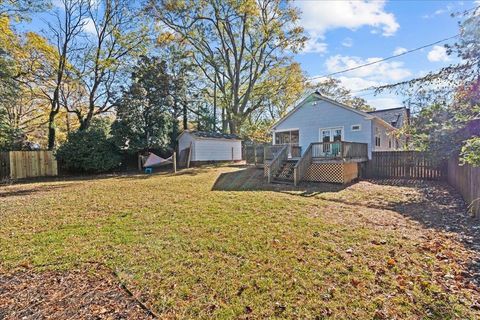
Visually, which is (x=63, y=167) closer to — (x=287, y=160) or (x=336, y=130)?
(x=287, y=160)

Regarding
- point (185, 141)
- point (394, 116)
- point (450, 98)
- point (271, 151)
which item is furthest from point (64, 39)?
point (394, 116)

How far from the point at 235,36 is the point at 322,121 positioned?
1559 centimetres

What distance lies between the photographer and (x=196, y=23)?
77.3 ft

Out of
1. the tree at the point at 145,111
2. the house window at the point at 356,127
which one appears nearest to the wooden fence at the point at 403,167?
the house window at the point at 356,127

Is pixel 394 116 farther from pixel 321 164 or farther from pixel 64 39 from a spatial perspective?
pixel 64 39

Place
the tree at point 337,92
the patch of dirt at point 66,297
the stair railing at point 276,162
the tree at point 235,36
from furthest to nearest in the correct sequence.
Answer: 1. the tree at point 337,92
2. the tree at point 235,36
3. the stair railing at point 276,162
4. the patch of dirt at point 66,297

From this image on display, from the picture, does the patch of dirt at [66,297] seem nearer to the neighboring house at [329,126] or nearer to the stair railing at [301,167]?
the stair railing at [301,167]

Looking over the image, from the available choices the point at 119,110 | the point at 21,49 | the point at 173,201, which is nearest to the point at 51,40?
the point at 21,49

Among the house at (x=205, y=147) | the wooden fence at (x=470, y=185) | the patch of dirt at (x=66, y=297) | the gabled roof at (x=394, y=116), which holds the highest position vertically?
the gabled roof at (x=394, y=116)

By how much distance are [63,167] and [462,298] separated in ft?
64.5

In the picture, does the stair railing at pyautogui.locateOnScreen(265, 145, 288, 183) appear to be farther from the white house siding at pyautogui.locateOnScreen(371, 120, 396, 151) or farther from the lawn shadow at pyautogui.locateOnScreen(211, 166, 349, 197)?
the white house siding at pyautogui.locateOnScreen(371, 120, 396, 151)

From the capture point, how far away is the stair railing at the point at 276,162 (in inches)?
456

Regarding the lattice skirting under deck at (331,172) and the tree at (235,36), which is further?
the tree at (235,36)

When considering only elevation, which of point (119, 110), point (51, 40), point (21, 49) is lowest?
point (119, 110)
